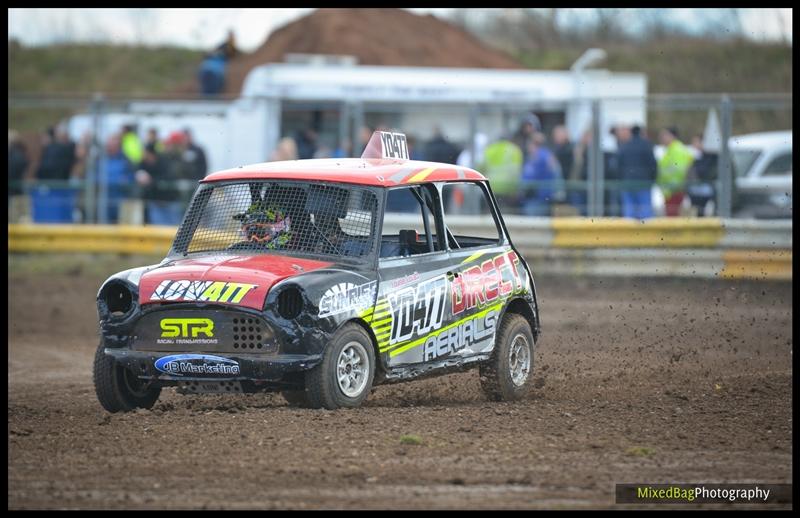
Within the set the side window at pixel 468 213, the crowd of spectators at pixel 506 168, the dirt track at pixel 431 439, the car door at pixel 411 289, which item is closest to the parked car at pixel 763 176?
the crowd of spectators at pixel 506 168

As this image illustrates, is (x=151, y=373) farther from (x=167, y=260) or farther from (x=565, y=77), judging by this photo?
(x=565, y=77)

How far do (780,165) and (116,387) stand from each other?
14.0 m

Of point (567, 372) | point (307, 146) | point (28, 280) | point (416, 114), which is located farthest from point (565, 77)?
point (567, 372)

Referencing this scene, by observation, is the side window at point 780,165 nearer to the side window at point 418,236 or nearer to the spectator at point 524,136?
the spectator at point 524,136

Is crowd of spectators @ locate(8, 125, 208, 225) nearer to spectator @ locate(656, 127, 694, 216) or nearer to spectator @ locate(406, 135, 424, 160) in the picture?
spectator @ locate(406, 135, 424, 160)

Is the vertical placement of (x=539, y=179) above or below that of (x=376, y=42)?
below

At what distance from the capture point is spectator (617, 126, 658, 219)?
57.4ft

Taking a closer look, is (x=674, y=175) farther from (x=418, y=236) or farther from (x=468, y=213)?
(x=418, y=236)

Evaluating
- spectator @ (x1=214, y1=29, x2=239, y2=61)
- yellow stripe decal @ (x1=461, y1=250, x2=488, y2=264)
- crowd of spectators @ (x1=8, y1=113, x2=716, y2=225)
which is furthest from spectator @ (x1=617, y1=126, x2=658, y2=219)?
spectator @ (x1=214, y1=29, x2=239, y2=61)

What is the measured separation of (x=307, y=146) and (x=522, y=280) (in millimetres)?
9878

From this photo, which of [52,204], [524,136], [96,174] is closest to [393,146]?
[524,136]

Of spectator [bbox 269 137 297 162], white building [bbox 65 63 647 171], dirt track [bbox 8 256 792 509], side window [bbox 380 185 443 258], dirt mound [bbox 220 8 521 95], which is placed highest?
dirt mound [bbox 220 8 521 95]

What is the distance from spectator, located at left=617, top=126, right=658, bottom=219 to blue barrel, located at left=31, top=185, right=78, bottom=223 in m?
8.12

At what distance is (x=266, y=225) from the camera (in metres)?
8.96
